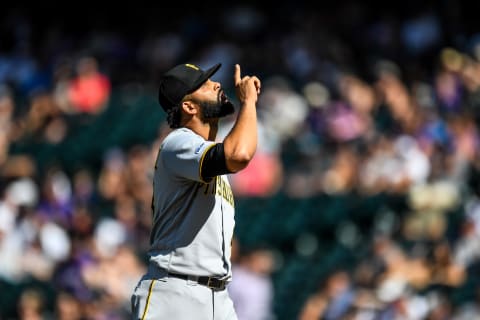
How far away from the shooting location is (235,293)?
976cm

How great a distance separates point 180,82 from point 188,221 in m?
0.64

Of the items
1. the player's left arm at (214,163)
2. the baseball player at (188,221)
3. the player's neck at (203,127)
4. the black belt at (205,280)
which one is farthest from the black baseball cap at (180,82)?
the black belt at (205,280)

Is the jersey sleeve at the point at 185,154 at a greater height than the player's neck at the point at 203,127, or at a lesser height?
lesser

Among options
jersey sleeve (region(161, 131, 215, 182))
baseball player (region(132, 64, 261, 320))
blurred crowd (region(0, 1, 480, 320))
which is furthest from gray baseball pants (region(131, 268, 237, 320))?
blurred crowd (region(0, 1, 480, 320))

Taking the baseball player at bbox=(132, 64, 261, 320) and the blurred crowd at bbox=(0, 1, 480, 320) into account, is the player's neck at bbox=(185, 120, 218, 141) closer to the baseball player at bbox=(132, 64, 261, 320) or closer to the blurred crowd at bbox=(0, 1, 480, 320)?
the baseball player at bbox=(132, 64, 261, 320)

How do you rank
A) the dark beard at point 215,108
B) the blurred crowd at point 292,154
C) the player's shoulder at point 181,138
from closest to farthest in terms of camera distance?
the player's shoulder at point 181,138
the dark beard at point 215,108
the blurred crowd at point 292,154

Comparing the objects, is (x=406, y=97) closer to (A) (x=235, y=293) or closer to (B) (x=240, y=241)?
(B) (x=240, y=241)

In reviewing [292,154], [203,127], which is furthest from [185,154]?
[292,154]

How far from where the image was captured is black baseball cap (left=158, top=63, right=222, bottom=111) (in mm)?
5250

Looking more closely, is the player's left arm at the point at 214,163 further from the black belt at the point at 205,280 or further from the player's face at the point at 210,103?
the black belt at the point at 205,280

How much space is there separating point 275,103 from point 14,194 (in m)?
3.15

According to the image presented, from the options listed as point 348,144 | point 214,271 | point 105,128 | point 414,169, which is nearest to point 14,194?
point 105,128

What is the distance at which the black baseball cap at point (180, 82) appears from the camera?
17.2ft

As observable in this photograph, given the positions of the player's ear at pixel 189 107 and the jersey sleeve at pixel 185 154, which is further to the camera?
the player's ear at pixel 189 107
